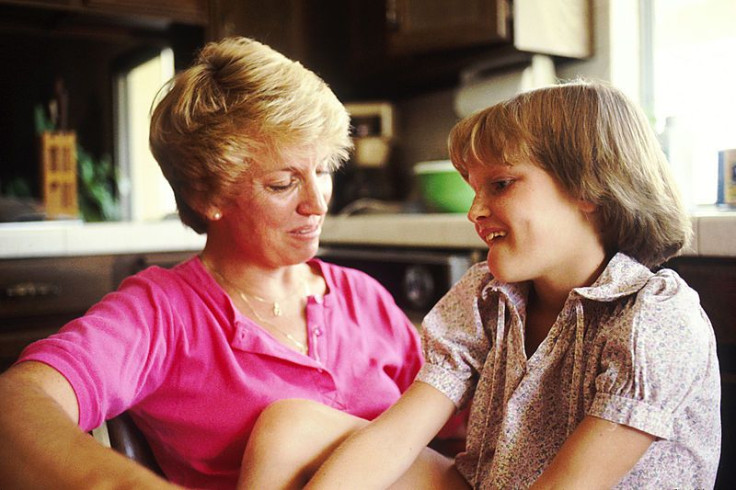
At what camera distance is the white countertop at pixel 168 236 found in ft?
5.57

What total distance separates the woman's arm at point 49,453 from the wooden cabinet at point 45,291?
117 centimetres

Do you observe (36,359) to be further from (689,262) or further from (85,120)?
(85,120)

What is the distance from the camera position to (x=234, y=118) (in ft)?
3.42

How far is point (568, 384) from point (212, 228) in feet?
2.02

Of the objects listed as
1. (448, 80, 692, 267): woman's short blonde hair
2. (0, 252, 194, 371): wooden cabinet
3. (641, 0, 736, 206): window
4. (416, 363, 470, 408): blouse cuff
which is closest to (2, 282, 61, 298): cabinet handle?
(0, 252, 194, 371): wooden cabinet

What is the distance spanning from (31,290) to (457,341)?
127 cm

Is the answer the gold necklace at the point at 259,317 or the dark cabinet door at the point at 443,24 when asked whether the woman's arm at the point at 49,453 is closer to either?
the gold necklace at the point at 259,317

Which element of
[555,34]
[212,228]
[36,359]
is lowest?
[36,359]

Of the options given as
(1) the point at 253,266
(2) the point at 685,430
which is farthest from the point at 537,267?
(1) the point at 253,266

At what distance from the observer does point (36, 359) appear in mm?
772

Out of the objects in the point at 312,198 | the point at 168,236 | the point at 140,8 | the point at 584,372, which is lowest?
the point at 584,372

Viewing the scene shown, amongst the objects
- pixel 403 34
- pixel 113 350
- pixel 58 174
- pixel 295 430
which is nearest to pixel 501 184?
pixel 295 430

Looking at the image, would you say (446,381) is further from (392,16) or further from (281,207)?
(392,16)

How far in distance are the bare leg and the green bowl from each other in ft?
3.36
